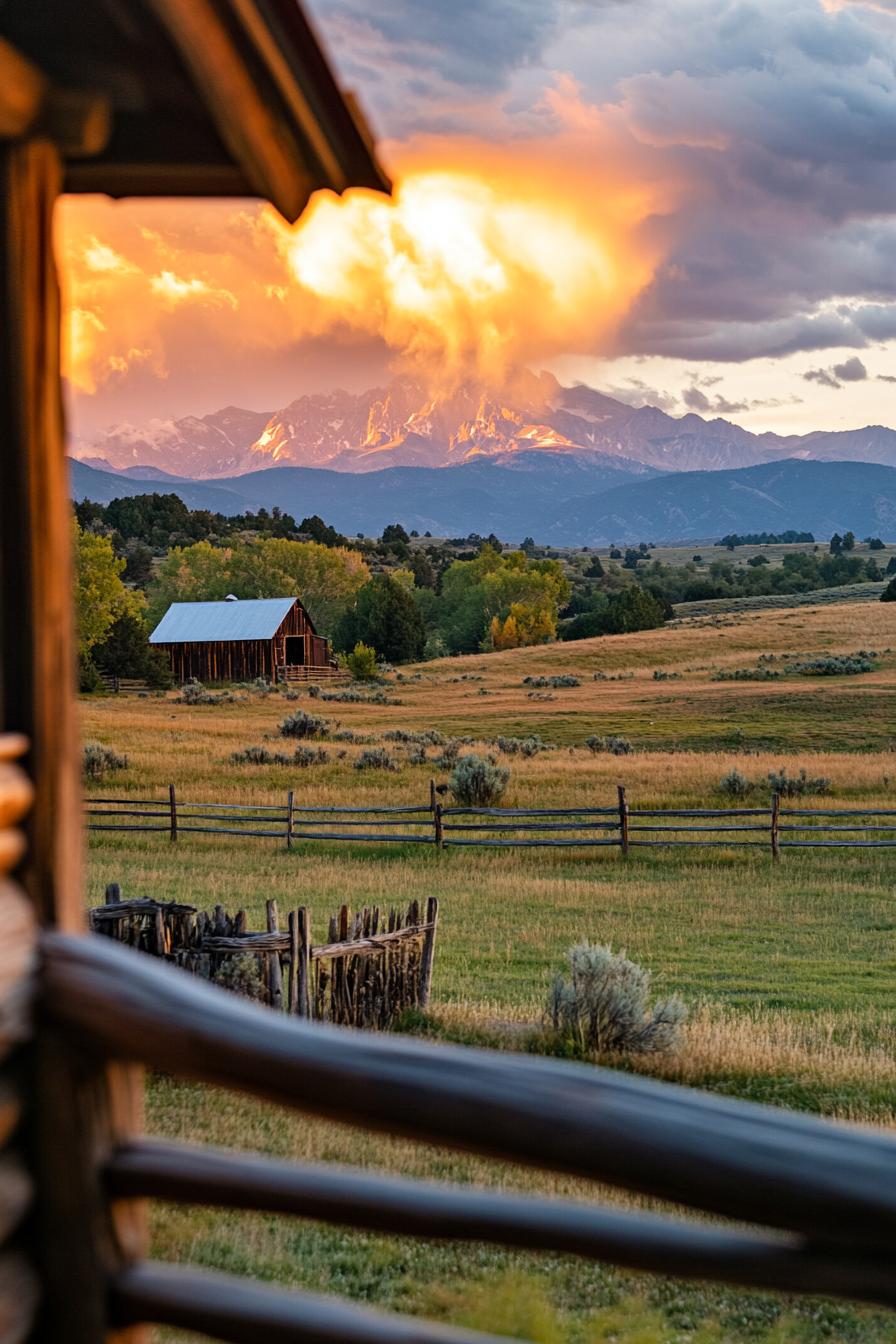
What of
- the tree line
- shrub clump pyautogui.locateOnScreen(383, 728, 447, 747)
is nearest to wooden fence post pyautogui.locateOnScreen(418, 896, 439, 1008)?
shrub clump pyautogui.locateOnScreen(383, 728, 447, 747)

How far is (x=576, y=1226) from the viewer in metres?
2.53

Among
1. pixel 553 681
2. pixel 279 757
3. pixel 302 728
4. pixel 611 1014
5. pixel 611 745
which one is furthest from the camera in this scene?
pixel 553 681

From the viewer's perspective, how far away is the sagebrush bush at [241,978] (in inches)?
457

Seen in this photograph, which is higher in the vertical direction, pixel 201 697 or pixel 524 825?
pixel 201 697

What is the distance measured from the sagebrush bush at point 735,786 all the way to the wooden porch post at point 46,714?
1088 inches

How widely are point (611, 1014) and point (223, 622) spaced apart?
64939mm

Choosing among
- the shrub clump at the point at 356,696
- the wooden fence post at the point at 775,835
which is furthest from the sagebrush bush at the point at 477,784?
the shrub clump at the point at 356,696

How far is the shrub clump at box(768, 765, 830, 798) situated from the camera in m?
29.8

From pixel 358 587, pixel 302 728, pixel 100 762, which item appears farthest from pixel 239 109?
pixel 358 587

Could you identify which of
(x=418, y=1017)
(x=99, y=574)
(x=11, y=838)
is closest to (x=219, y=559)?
(x=99, y=574)

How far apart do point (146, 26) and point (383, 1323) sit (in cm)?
265

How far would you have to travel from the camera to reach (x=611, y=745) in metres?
40.2

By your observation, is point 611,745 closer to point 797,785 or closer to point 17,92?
point 797,785

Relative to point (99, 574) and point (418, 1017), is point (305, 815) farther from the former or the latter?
point (99, 574)
